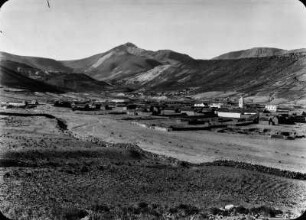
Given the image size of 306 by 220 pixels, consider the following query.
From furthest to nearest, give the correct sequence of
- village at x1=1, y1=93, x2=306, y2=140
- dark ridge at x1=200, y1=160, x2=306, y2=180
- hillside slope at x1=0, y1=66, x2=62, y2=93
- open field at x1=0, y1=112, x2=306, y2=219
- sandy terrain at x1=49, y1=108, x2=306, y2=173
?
hillside slope at x1=0, y1=66, x2=62, y2=93 < village at x1=1, y1=93, x2=306, y2=140 < sandy terrain at x1=49, y1=108, x2=306, y2=173 < dark ridge at x1=200, y1=160, x2=306, y2=180 < open field at x1=0, y1=112, x2=306, y2=219

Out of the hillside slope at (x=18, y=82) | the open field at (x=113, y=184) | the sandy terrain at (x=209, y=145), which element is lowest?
the sandy terrain at (x=209, y=145)

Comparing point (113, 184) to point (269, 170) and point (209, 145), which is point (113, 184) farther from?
point (209, 145)

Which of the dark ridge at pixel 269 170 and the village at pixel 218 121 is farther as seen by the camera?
the village at pixel 218 121

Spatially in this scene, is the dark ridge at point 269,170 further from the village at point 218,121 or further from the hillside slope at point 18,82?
the hillside slope at point 18,82

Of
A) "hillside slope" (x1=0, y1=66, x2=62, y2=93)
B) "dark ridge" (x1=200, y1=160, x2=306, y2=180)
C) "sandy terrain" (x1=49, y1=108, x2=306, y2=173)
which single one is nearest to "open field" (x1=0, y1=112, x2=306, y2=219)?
"dark ridge" (x1=200, y1=160, x2=306, y2=180)

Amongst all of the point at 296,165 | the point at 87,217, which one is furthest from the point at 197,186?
the point at 296,165

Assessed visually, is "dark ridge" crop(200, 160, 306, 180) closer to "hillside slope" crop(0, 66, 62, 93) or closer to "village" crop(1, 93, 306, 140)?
"village" crop(1, 93, 306, 140)

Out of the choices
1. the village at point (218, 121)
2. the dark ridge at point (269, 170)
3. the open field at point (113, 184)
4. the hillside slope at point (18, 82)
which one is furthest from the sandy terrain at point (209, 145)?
the hillside slope at point (18, 82)

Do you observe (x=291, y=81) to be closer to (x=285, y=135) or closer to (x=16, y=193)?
(x=285, y=135)

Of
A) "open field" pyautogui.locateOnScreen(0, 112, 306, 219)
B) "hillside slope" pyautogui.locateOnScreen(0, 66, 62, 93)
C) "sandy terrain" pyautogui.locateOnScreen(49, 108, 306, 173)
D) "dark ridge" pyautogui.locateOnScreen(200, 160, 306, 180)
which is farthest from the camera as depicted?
"hillside slope" pyautogui.locateOnScreen(0, 66, 62, 93)
